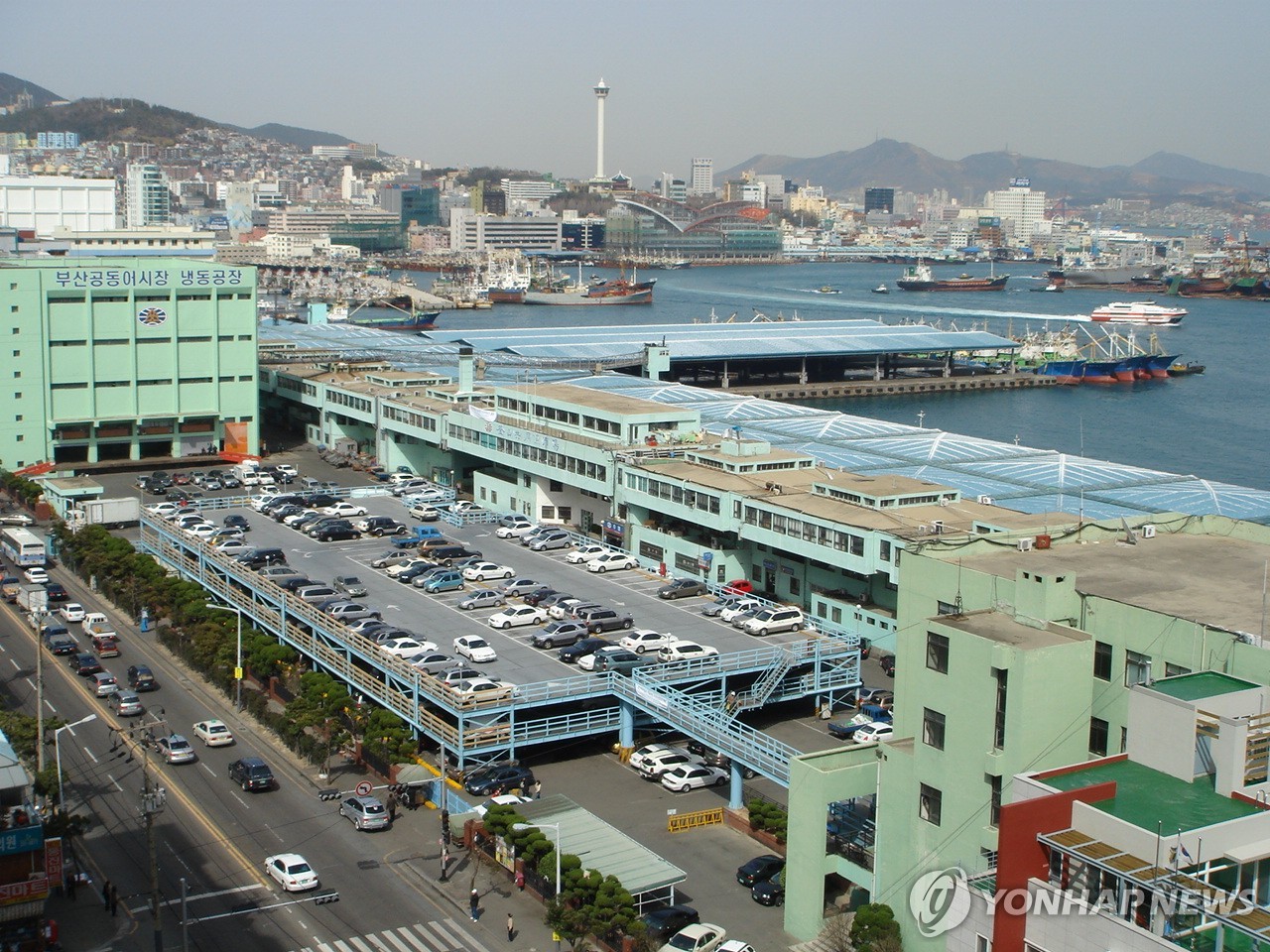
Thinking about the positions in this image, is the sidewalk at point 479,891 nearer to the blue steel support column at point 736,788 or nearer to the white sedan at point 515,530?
the blue steel support column at point 736,788

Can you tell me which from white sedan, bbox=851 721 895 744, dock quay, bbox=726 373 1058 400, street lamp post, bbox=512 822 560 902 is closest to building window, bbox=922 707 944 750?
street lamp post, bbox=512 822 560 902

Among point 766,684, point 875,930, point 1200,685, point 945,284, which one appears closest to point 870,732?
point 766,684

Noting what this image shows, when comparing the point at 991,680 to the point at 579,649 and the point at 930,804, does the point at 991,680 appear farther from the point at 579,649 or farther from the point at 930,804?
the point at 579,649

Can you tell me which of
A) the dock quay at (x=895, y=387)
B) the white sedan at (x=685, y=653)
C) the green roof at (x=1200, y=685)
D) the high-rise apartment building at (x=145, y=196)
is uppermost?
the high-rise apartment building at (x=145, y=196)

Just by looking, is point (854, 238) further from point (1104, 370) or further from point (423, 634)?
point (423, 634)

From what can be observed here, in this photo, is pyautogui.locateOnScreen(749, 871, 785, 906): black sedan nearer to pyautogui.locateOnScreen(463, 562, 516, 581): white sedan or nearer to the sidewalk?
the sidewalk

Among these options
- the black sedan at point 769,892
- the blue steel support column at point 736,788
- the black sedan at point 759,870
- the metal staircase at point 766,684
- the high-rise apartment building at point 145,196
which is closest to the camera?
the black sedan at point 769,892

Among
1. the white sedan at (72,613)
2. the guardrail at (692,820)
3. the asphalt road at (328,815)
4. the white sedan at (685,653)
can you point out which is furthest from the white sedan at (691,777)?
the white sedan at (72,613)

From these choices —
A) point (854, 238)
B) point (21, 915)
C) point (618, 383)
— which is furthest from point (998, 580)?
point (854, 238)
